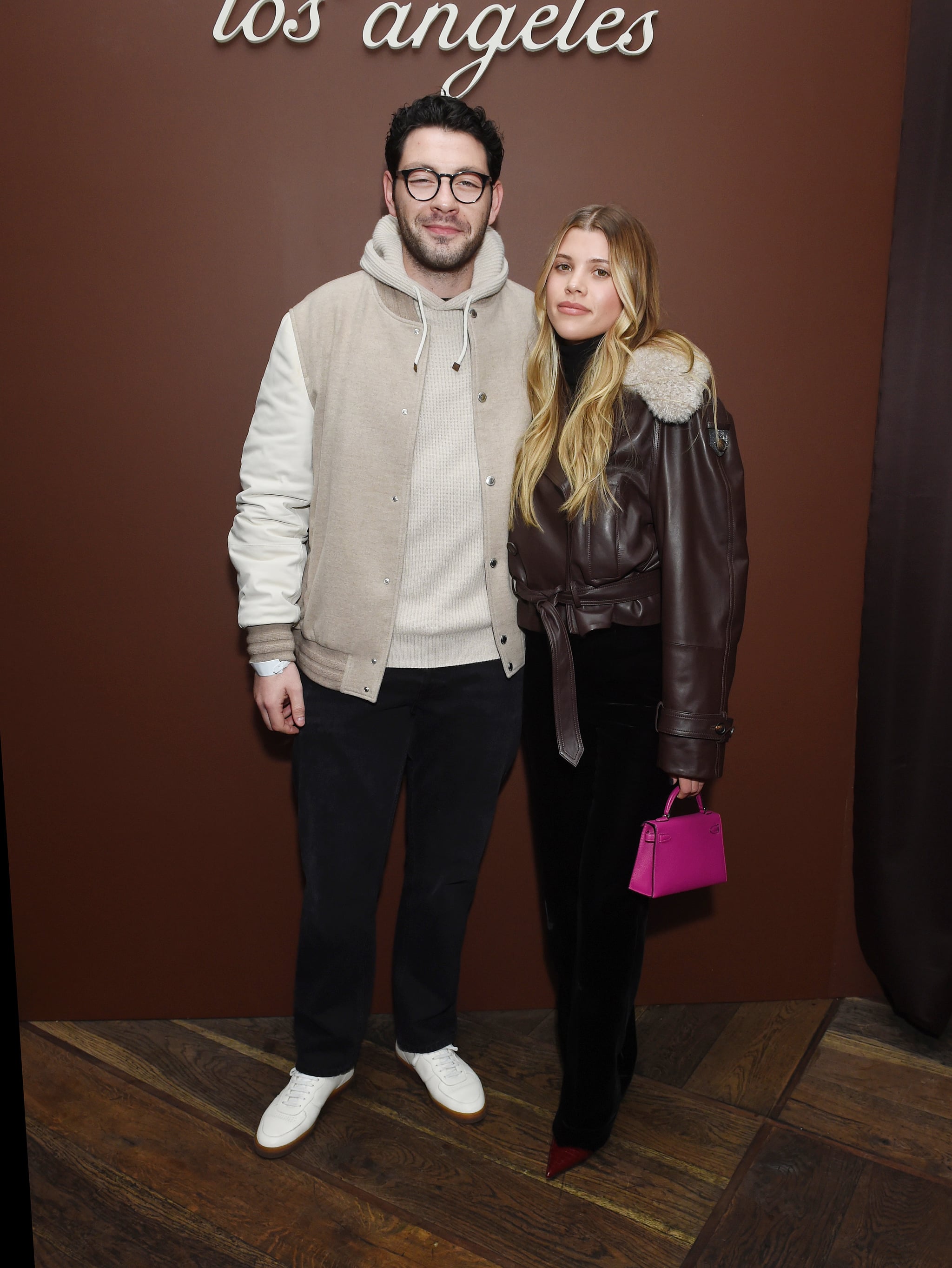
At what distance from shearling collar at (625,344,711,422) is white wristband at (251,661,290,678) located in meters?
0.85

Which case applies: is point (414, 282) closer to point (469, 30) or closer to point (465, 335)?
point (465, 335)

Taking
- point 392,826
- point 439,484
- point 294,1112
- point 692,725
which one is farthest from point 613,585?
point 294,1112

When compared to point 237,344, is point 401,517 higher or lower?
lower

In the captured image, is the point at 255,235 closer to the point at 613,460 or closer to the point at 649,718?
the point at 613,460

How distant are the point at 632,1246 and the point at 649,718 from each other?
0.97 metres

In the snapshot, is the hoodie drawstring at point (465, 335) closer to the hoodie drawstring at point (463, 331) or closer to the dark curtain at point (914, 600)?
the hoodie drawstring at point (463, 331)

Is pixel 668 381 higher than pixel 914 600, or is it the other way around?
pixel 668 381

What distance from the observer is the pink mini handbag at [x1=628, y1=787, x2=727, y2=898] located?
6.03 ft

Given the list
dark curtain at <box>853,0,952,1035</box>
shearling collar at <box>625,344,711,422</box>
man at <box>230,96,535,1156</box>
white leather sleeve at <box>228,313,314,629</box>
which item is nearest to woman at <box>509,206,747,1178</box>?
shearling collar at <box>625,344,711,422</box>

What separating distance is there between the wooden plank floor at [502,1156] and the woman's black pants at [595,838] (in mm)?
174

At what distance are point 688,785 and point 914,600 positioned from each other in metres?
0.91

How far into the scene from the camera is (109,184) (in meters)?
2.09

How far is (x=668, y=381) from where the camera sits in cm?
177

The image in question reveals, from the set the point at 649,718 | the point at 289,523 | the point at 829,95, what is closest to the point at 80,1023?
the point at 289,523
